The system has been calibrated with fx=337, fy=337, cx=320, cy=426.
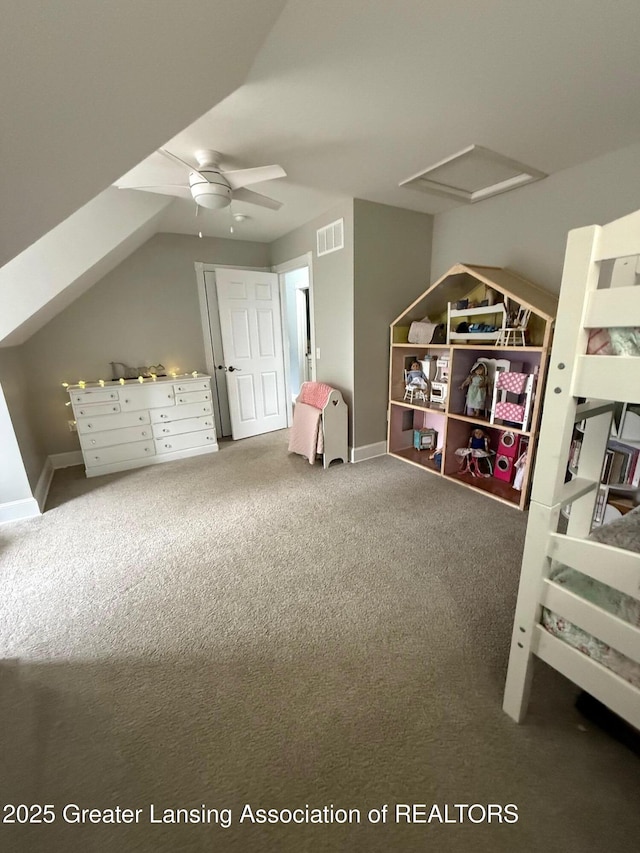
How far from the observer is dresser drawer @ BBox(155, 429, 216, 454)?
3494 millimetres

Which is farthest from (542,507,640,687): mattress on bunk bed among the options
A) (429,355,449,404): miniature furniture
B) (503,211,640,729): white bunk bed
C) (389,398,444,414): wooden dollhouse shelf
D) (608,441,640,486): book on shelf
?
(429,355,449,404): miniature furniture

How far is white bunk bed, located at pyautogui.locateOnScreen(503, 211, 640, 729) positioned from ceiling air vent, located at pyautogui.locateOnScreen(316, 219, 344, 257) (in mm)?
2500

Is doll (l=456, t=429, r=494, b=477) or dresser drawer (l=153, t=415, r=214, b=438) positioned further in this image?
dresser drawer (l=153, t=415, r=214, b=438)

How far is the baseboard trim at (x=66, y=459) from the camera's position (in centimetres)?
343

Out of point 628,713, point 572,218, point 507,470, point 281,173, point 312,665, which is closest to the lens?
point 628,713

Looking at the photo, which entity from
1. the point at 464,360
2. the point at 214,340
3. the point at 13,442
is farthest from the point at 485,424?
the point at 13,442

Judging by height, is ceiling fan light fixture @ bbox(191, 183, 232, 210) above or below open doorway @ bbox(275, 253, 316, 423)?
above

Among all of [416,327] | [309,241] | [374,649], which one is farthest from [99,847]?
[309,241]

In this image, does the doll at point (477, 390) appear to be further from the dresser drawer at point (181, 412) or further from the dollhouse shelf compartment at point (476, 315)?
the dresser drawer at point (181, 412)

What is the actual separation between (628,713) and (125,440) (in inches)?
145

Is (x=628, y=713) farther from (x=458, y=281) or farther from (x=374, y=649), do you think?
(x=458, y=281)

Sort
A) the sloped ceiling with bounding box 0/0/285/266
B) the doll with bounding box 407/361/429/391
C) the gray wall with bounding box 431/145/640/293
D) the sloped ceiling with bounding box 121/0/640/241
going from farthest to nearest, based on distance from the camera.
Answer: the doll with bounding box 407/361/429/391 < the gray wall with bounding box 431/145/640/293 < the sloped ceiling with bounding box 121/0/640/241 < the sloped ceiling with bounding box 0/0/285/266

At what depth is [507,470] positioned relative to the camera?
276 cm

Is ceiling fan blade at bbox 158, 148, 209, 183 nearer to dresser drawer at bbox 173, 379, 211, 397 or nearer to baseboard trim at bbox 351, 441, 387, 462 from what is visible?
dresser drawer at bbox 173, 379, 211, 397
